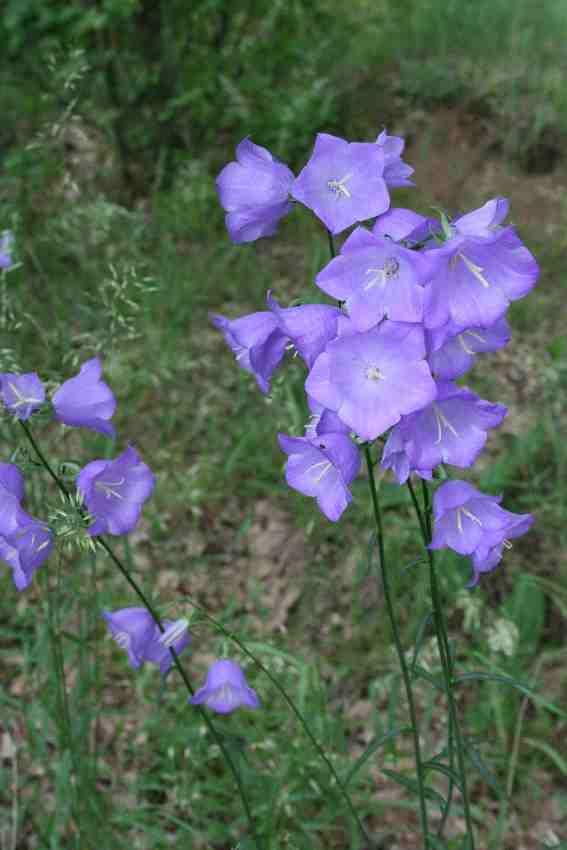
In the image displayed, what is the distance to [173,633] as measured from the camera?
1575 millimetres

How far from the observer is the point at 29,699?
2.44 metres

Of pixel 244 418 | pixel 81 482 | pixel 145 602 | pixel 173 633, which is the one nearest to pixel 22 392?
pixel 81 482

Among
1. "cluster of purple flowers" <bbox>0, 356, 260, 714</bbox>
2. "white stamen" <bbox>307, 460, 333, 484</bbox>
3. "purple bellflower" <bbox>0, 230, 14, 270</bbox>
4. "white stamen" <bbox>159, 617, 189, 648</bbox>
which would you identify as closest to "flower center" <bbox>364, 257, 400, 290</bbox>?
"white stamen" <bbox>307, 460, 333, 484</bbox>

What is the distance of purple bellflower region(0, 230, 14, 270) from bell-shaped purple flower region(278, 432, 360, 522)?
122 cm

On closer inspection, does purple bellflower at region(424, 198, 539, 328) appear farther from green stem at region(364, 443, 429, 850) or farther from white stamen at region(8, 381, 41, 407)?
white stamen at region(8, 381, 41, 407)

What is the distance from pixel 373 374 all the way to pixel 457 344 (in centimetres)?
16

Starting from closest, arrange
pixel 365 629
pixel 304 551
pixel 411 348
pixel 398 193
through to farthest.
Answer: pixel 411 348 → pixel 365 629 → pixel 304 551 → pixel 398 193

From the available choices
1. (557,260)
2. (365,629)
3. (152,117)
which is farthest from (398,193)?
(365,629)

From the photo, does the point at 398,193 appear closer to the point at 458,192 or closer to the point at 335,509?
the point at 458,192

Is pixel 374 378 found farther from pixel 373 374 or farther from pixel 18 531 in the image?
pixel 18 531

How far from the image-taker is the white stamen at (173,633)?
157 centimetres

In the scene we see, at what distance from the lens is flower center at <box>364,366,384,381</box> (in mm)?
1077

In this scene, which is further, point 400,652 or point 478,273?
point 400,652

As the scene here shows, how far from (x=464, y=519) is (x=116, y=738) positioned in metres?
1.47
